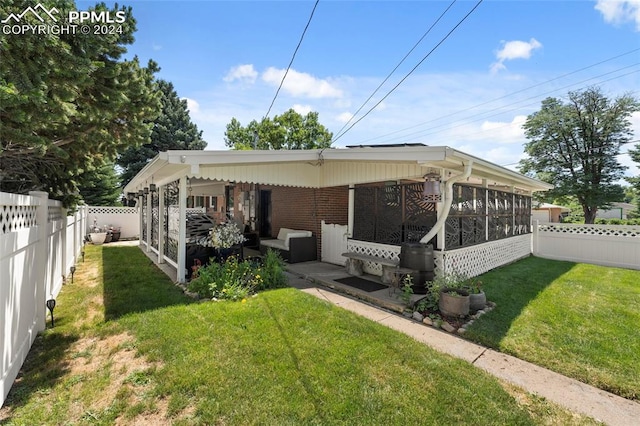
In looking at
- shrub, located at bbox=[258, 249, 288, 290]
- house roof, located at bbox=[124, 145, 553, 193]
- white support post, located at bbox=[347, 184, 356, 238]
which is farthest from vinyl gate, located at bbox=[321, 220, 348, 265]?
shrub, located at bbox=[258, 249, 288, 290]

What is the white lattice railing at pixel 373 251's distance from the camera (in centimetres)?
684

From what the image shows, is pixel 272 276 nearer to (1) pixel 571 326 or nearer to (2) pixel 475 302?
(2) pixel 475 302

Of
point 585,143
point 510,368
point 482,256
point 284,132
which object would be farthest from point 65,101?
point 284,132

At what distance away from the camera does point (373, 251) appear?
7.25 meters

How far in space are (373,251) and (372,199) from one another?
1300 mm

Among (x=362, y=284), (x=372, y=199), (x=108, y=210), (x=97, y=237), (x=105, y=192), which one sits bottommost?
(x=362, y=284)

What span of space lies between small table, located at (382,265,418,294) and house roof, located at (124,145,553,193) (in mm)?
1951

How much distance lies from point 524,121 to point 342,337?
858 inches

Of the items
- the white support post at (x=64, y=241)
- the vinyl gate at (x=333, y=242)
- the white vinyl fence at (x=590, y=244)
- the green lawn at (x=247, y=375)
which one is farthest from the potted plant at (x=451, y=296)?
the white vinyl fence at (x=590, y=244)

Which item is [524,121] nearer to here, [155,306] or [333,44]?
[333,44]

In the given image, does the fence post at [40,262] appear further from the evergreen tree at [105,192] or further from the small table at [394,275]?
the evergreen tree at [105,192]

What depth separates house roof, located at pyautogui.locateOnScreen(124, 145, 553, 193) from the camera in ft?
17.6

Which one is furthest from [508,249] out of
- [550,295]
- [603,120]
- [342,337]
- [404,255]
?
[603,120]

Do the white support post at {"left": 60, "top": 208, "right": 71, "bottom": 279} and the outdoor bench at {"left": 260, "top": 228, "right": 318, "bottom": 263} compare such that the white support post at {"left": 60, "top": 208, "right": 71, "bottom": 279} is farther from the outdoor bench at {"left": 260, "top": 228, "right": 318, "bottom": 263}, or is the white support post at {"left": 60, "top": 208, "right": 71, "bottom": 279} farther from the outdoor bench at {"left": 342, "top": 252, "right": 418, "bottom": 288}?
the outdoor bench at {"left": 342, "top": 252, "right": 418, "bottom": 288}
